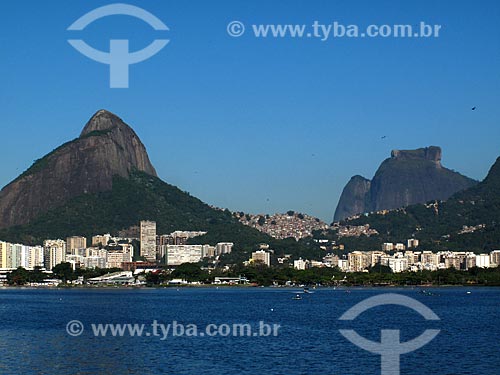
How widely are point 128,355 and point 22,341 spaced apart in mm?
9747

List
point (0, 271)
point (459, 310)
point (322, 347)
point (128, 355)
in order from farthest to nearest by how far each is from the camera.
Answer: point (0, 271)
point (459, 310)
point (322, 347)
point (128, 355)

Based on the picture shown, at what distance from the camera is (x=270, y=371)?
125 feet

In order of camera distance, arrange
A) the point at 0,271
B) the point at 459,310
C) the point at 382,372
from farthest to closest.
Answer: the point at 0,271
the point at 459,310
the point at 382,372

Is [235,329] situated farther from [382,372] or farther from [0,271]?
[0,271]

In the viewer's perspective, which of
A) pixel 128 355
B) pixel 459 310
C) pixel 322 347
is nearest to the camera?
pixel 128 355

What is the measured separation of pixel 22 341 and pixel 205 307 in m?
36.8

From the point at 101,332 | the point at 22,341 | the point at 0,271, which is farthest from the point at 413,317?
the point at 0,271

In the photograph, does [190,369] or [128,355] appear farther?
[128,355]

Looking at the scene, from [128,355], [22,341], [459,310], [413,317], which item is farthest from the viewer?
[459,310]

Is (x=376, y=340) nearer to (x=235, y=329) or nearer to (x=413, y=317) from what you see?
(x=235, y=329)

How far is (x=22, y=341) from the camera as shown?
5028cm

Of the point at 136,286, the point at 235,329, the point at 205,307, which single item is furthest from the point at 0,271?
the point at 235,329

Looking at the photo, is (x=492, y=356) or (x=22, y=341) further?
(x=22, y=341)

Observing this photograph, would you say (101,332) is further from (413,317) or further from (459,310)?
(459,310)
